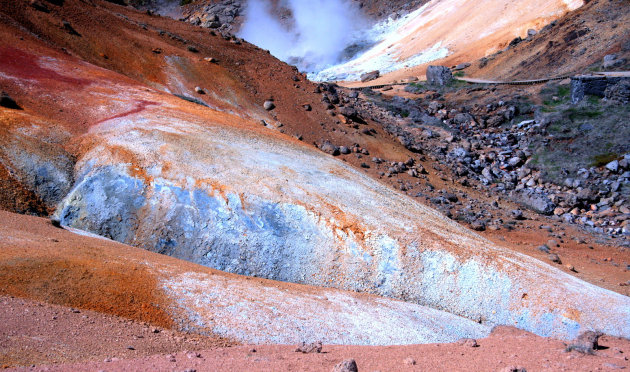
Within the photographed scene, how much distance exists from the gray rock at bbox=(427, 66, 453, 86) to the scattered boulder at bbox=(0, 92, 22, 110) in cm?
2480

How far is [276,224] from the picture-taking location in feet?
29.4

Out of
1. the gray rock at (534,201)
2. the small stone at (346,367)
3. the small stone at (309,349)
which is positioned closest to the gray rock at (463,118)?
the gray rock at (534,201)

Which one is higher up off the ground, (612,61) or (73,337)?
(612,61)

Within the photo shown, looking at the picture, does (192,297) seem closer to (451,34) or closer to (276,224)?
(276,224)

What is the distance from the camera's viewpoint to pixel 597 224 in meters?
16.1

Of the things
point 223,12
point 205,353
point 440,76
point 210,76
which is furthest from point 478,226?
point 223,12

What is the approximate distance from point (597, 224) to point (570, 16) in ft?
65.5

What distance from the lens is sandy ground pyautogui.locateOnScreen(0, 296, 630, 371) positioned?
4.49 m

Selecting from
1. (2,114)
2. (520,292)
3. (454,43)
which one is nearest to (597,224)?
(520,292)

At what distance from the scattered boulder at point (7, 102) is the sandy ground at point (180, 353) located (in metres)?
6.87

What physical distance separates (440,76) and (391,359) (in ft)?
91.8

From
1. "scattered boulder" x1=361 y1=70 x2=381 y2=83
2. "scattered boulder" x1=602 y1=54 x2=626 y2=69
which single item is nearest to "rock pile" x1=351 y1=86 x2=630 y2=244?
"scattered boulder" x1=602 y1=54 x2=626 y2=69

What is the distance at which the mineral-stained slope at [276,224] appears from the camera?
8266 mm

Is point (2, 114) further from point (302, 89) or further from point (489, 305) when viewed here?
point (302, 89)
